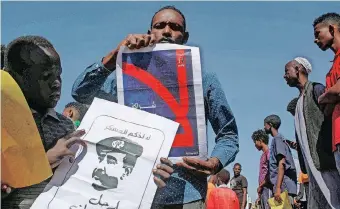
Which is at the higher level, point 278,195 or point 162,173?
point 162,173

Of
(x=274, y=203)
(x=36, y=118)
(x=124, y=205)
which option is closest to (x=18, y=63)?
A: (x=36, y=118)

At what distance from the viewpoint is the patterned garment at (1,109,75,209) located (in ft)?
6.31

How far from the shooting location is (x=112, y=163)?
206cm

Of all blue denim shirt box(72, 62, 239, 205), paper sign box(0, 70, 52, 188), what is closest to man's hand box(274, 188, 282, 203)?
blue denim shirt box(72, 62, 239, 205)

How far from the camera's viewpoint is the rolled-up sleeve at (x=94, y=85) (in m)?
2.48

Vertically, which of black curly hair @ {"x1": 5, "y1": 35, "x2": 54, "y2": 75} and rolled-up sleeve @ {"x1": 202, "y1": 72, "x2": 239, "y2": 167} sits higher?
black curly hair @ {"x1": 5, "y1": 35, "x2": 54, "y2": 75}

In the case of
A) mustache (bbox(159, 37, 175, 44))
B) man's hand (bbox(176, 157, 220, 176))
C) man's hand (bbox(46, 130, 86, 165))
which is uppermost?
mustache (bbox(159, 37, 175, 44))

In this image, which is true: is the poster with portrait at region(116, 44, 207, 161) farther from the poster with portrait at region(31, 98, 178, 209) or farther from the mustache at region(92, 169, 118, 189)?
the mustache at region(92, 169, 118, 189)

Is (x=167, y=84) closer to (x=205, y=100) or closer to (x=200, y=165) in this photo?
(x=205, y=100)

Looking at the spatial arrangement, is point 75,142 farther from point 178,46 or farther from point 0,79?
point 178,46

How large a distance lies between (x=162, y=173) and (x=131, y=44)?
61 centimetres

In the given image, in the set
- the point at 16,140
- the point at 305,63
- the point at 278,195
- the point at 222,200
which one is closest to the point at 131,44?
the point at 16,140

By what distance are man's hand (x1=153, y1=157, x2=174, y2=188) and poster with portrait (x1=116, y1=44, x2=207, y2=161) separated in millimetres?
262

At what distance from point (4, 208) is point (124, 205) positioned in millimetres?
399
